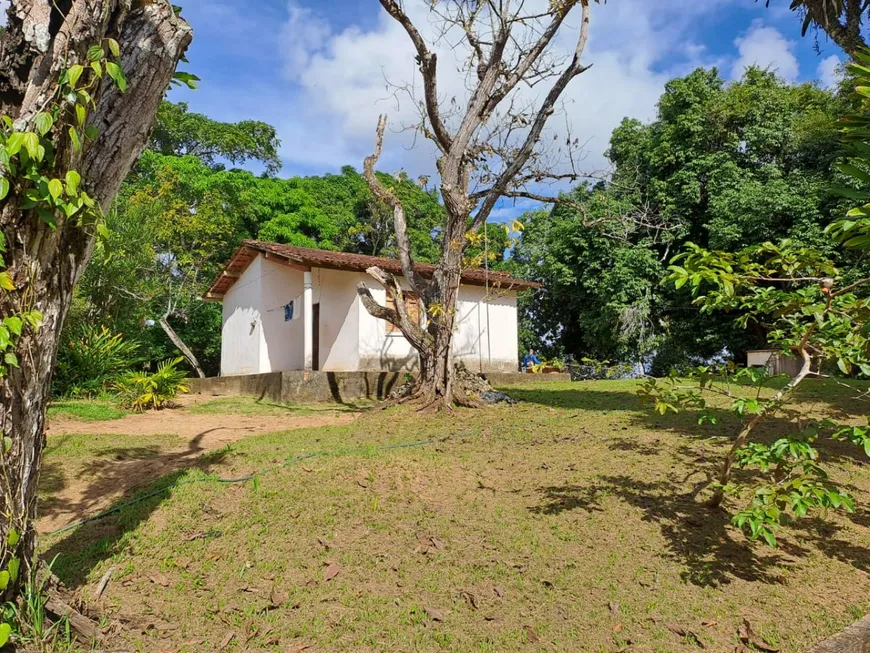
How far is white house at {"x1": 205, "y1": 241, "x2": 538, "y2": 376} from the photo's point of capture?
1382 cm

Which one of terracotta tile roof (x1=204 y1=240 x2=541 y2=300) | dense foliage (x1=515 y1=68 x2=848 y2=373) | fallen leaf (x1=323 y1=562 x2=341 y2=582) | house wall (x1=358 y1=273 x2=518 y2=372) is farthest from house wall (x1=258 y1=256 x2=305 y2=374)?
fallen leaf (x1=323 y1=562 x2=341 y2=582)

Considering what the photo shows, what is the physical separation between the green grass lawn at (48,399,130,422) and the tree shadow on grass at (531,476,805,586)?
26.0 ft

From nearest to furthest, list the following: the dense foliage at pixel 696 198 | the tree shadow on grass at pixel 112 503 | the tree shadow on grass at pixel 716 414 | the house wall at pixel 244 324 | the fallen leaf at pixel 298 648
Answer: the fallen leaf at pixel 298 648 < the tree shadow on grass at pixel 112 503 < the tree shadow on grass at pixel 716 414 < the house wall at pixel 244 324 < the dense foliage at pixel 696 198

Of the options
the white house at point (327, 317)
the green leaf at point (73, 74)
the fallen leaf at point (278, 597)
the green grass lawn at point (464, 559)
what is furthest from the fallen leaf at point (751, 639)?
the white house at point (327, 317)

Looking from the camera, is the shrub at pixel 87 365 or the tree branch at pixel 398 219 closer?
the tree branch at pixel 398 219

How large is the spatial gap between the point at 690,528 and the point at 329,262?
1064 cm

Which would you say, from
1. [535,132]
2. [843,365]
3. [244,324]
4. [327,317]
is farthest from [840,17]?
[244,324]

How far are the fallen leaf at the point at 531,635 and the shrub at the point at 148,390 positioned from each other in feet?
32.7

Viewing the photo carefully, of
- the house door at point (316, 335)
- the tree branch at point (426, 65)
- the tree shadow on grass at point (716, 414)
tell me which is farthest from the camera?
the house door at point (316, 335)

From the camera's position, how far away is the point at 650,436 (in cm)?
616

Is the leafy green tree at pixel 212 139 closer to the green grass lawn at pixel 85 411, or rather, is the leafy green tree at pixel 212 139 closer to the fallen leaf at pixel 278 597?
the green grass lawn at pixel 85 411

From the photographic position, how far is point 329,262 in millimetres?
13312

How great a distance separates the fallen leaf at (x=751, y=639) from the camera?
2.77 metres

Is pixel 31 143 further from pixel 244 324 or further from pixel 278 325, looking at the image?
pixel 244 324
